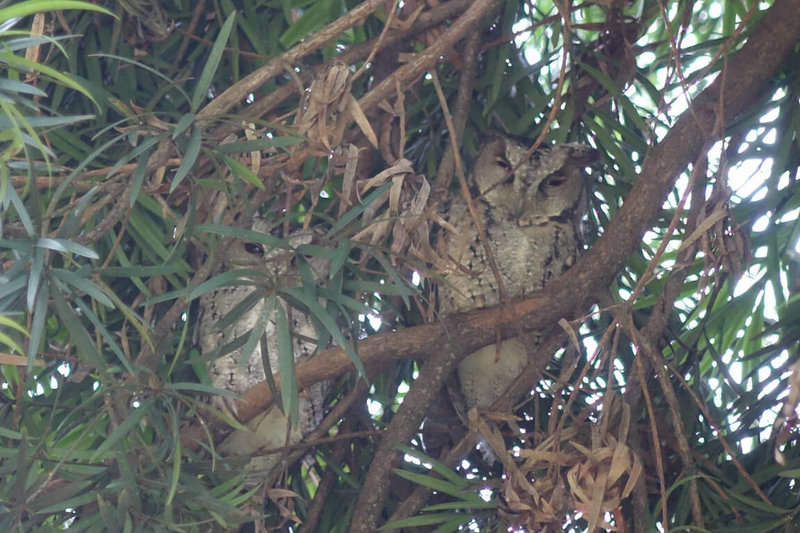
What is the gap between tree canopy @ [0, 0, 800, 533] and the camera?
1280 millimetres

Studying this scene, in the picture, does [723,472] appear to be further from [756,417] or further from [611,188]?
[611,188]

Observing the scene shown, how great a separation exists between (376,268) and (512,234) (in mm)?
252

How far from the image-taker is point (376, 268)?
1964mm

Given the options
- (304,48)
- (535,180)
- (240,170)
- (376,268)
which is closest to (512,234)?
(535,180)

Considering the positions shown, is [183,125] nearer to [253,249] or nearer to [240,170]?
[240,170]

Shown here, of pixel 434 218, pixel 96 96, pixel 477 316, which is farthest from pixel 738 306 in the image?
pixel 96 96

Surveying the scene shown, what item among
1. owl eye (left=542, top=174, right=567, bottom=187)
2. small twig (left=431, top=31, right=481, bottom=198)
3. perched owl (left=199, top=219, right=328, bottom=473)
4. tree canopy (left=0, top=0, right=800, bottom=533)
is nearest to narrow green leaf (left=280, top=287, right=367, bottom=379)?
tree canopy (left=0, top=0, right=800, bottom=533)

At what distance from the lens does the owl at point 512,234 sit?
194cm

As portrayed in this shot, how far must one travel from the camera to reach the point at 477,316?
5.65 feet

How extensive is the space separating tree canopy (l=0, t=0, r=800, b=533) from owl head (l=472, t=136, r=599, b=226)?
0.22ft

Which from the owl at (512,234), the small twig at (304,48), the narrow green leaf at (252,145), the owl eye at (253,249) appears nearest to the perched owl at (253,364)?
the owl eye at (253,249)

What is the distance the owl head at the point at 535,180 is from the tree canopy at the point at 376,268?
7 cm

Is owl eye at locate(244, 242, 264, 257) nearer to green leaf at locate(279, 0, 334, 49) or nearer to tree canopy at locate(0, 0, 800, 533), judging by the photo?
tree canopy at locate(0, 0, 800, 533)

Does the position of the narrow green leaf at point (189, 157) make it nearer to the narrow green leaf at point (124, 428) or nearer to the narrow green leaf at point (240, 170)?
the narrow green leaf at point (240, 170)
